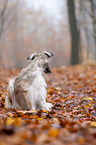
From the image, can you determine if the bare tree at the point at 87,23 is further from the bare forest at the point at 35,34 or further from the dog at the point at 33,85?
the dog at the point at 33,85

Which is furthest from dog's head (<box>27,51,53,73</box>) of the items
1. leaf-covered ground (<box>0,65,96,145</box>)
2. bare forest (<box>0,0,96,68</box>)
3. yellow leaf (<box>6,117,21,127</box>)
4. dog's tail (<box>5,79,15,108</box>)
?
bare forest (<box>0,0,96,68</box>)

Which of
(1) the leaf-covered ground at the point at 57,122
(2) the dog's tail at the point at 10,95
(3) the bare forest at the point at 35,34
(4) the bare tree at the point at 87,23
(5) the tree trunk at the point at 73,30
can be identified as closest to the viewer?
(1) the leaf-covered ground at the point at 57,122

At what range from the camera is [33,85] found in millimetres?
5363

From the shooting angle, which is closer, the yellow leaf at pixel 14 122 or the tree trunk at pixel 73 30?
the yellow leaf at pixel 14 122

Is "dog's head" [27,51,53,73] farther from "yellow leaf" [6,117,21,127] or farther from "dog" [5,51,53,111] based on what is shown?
"yellow leaf" [6,117,21,127]

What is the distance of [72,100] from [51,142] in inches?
187

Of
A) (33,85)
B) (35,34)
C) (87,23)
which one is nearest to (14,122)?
(33,85)

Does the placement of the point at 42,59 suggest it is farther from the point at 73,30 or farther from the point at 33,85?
the point at 73,30

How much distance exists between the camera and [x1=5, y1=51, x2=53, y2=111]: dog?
17.6 feet

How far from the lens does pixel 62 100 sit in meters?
7.07

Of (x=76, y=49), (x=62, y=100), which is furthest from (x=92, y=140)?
(x=76, y=49)

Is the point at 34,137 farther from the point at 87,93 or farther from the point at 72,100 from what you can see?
the point at 87,93

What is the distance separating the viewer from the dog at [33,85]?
17.6 ft

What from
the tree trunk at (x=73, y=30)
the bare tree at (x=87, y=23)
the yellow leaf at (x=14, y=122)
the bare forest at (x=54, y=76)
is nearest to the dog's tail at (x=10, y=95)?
the bare forest at (x=54, y=76)
